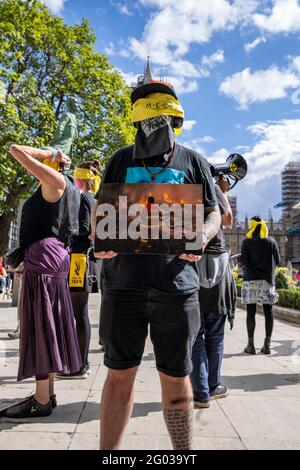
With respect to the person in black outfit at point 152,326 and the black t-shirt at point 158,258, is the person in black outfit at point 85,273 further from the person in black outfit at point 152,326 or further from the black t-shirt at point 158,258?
the person in black outfit at point 152,326

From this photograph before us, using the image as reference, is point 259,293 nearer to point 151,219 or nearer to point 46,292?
point 46,292

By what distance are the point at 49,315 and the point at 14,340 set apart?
3592 millimetres

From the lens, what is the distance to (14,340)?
629cm

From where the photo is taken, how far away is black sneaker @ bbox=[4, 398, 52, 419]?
2930 mm

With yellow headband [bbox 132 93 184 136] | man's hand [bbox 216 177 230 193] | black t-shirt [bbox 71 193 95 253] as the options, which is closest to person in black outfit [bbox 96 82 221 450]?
yellow headband [bbox 132 93 184 136]

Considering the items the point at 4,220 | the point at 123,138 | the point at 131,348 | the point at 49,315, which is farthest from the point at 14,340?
the point at 123,138

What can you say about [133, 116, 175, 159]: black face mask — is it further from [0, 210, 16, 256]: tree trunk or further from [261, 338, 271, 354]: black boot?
[0, 210, 16, 256]: tree trunk

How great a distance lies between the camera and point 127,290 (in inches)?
76.5

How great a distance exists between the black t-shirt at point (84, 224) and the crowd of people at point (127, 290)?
1cm

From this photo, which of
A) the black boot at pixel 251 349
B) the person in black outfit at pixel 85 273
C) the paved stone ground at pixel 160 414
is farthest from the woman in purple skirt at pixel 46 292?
the black boot at pixel 251 349

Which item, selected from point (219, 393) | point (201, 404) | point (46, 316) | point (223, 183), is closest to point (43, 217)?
point (46, 316)

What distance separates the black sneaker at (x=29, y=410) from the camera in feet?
9.61

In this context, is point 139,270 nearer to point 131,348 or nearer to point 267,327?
point 131,348

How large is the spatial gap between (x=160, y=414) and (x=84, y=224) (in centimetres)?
197
